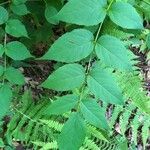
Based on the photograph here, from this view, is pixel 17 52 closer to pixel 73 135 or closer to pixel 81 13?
pixel 81 13

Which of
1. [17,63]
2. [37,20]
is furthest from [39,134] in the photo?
[37,20]

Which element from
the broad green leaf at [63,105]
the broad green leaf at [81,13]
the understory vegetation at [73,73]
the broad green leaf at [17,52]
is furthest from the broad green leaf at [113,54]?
the broad green leaf at [17,52]

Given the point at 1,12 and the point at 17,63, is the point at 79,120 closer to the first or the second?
the point at 1,12

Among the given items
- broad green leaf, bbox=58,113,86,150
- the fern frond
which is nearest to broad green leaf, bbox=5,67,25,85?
broad green leaf, bbox=58,113,86,150

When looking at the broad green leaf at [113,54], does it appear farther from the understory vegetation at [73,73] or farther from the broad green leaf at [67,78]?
the broad green leaf at [67,78]

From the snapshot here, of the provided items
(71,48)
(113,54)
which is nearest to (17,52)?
(71,48)

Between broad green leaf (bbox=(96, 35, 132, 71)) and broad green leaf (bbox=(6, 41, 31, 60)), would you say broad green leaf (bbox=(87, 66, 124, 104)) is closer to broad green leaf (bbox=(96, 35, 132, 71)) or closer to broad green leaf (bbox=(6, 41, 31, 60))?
broad green leaf (bbox=(96, 35, 132, 71))

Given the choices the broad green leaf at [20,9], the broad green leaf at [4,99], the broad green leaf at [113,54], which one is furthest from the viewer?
the broad green leaf at [20,9]
